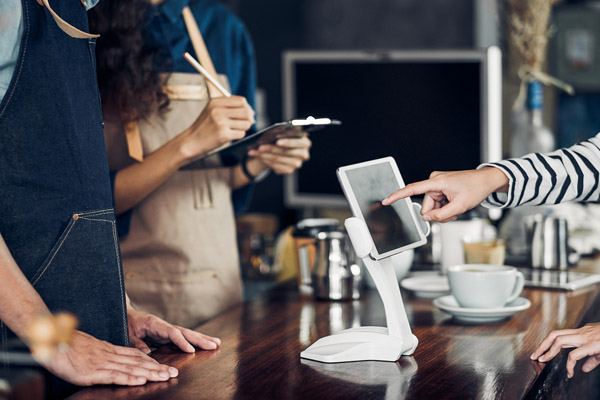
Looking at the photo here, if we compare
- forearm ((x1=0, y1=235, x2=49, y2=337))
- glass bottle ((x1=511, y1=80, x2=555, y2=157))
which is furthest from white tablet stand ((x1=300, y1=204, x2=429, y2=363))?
glass bottle ((x1=511, y1=80, x2=555, y2=157))

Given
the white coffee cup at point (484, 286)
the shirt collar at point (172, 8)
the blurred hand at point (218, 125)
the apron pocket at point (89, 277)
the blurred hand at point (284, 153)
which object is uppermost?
the shirt collar at point (172, 8)

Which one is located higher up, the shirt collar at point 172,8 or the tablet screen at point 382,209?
the shirt collar at point 172,8

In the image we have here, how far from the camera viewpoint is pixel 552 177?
57.7 inches

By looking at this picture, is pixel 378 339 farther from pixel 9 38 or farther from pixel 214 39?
pixel 214 39

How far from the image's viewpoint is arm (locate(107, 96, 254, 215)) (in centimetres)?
168

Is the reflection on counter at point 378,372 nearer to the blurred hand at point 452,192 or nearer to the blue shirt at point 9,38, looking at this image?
the blurred hand at point 452,192

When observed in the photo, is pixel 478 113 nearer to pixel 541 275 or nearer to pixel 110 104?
pixel 541 275

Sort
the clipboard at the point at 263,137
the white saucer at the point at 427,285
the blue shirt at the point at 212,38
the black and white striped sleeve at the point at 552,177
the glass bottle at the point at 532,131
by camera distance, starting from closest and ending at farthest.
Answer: the black and white striped sleeve at the point at 552,177 < the clipboard at the point at 263,137 < the white saucer at the point at 427,285 < the blue shirt at the point at 212,38 < the glass bottle at the point at 532,131

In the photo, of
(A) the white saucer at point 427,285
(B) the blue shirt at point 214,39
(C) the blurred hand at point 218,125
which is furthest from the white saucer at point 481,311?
(B) the blue shirt at point 214,39

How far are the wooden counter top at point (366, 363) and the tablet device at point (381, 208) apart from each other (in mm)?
196

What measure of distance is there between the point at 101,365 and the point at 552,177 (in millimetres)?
892

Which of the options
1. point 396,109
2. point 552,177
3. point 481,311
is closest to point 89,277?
point 481,311

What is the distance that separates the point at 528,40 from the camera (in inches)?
106

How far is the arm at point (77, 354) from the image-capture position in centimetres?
105
